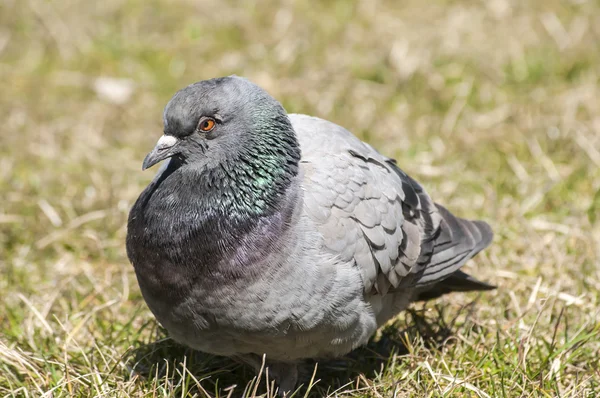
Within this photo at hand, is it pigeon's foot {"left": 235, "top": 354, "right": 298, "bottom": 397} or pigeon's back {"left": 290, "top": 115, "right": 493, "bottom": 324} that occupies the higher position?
pigeon's back {"left": 290, "top": 115, "right": 493, "bottom": 324}

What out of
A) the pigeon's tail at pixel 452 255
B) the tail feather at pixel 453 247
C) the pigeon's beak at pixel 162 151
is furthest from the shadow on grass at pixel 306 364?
the pigeon's beak at pixel 162 151

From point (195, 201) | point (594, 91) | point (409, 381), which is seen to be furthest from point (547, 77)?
point (195, 201)

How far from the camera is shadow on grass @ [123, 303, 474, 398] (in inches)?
181

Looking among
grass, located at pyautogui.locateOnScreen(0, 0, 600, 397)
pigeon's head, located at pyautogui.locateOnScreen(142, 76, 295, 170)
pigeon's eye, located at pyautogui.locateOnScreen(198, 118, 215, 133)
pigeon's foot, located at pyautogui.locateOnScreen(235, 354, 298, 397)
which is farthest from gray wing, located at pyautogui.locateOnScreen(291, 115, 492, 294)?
pigeon's foot, located at pyautogui.locateOnScreen(235, 354, 298, 397)

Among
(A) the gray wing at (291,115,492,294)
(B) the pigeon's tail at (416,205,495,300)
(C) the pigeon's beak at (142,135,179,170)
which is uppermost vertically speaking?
(C) the pigeon's beak at (142,135,179,170)

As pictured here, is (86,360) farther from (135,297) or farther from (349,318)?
(349,318)

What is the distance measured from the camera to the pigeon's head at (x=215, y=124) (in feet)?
13.4

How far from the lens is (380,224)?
172 inches

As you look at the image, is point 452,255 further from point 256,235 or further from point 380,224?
point 256,235

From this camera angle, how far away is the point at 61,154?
7.17 meters

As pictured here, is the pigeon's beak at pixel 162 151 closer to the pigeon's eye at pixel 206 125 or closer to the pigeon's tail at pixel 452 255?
the pigeon's eye at pixel 206 125

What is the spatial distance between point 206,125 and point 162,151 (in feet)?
0.87

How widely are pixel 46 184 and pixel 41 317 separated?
2.10 m

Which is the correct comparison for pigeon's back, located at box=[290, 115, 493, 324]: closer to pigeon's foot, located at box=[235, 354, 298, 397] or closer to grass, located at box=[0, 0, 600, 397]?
grass, located at box=[0, 0, 600, 397]
